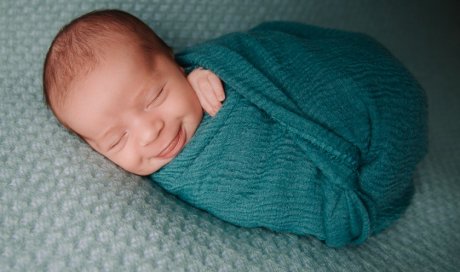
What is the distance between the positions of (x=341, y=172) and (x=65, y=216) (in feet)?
1.34

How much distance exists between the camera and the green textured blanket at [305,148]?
2.48 feet

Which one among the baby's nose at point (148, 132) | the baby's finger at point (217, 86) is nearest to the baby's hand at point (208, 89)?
the baby's finger at point (217, 86)

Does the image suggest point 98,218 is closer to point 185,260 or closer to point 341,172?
point 185,260

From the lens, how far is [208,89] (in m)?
0.82

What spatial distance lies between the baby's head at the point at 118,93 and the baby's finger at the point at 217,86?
45 millimetres

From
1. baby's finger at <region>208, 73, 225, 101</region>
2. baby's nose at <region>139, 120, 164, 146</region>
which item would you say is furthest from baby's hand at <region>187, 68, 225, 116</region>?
baby's nose at <region>139, 120, 164, 146</region>

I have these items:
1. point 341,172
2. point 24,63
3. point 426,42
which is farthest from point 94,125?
point 426,42

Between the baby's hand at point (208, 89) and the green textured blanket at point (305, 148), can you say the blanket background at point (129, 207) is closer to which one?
the green textured blanket at point (305, 148)

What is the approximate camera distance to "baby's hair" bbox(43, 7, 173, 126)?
0.73m

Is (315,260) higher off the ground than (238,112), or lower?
lower

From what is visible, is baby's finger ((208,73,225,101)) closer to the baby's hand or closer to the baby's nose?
the baby's hand

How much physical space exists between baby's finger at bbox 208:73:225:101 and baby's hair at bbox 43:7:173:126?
0.10m

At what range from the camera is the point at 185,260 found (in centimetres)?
62

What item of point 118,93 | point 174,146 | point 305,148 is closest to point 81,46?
point 118,93
